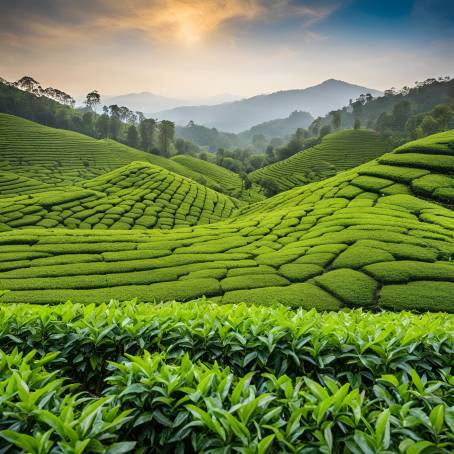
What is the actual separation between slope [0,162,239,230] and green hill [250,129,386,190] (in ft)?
91.1

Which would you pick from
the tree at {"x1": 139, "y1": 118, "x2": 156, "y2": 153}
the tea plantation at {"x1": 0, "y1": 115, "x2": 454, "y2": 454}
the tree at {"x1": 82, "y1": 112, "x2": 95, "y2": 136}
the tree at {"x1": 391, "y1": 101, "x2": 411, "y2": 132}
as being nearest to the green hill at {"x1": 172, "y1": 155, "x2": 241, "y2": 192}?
the tree at {"x1": 139, "y1": 118, "x2": 156, "y2": 153}

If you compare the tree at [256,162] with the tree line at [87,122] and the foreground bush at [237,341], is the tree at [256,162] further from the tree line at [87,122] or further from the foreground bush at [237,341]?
the foreground bush at [237,341]

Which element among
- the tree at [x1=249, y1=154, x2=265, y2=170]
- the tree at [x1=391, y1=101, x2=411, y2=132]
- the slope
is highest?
the tree at [x1=391, y1=101, x2=411, y2=132]

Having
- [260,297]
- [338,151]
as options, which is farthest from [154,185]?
[338,151]

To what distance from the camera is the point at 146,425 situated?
372cm

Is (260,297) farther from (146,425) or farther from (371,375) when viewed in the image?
(146,425)

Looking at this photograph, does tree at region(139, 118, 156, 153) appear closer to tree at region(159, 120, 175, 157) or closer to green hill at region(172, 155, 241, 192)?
tree at region(159, 120, 175, 157)

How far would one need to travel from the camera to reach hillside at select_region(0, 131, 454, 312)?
1469 cm

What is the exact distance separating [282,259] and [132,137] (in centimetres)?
10857

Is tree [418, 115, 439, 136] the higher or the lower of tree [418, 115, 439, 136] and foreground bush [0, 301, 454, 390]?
the higher

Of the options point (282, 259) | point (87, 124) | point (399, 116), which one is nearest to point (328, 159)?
point (399, 116)

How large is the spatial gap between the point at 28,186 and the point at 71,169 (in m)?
16.8

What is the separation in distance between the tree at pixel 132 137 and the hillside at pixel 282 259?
94955mm

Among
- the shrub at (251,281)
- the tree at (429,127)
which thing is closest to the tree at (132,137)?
the tree at (429,127)
